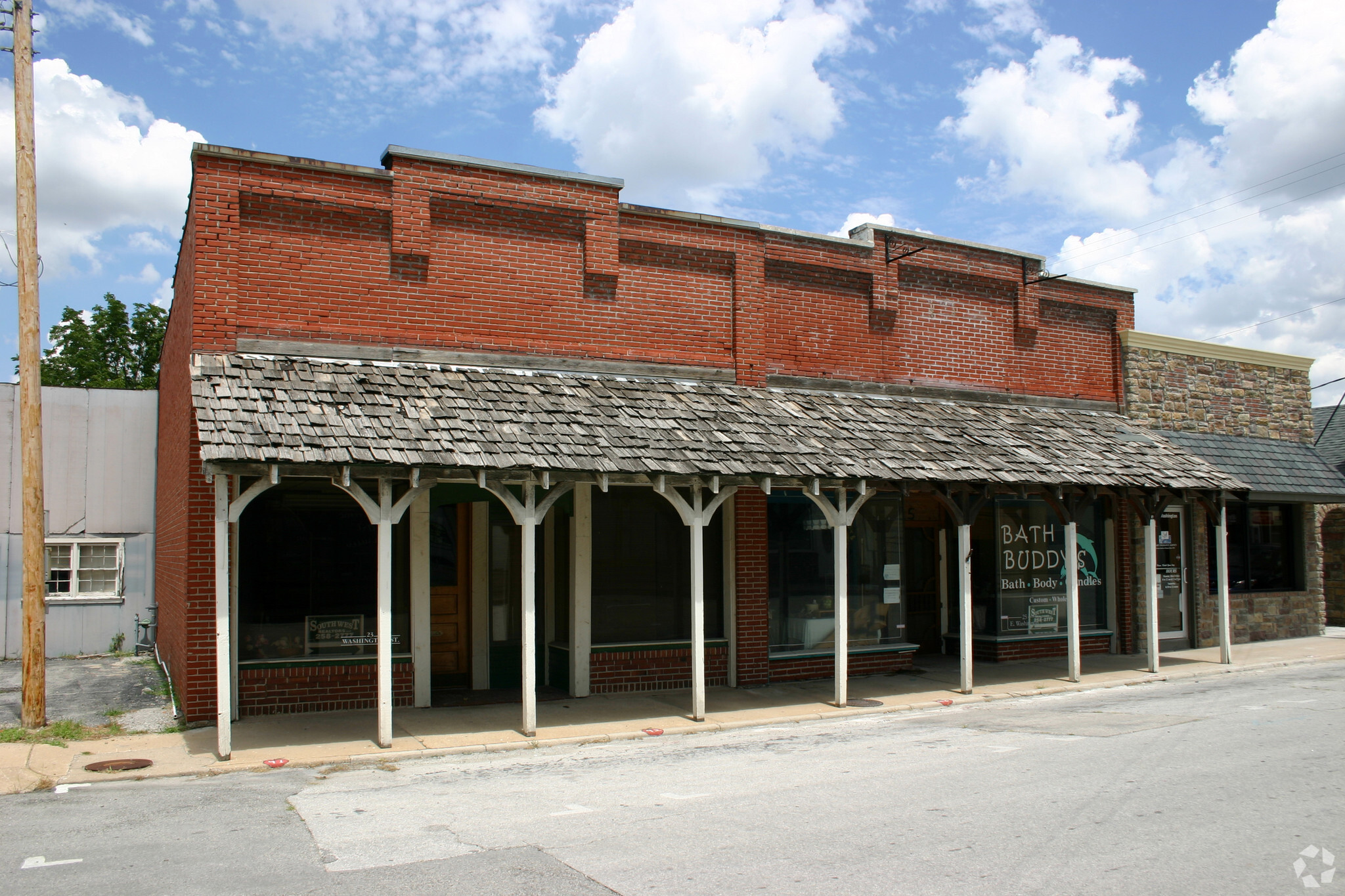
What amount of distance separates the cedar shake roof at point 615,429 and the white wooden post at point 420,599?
63.6 inches

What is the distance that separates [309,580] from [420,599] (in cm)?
124

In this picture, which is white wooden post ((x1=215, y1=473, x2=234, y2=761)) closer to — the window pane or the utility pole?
the utility pole

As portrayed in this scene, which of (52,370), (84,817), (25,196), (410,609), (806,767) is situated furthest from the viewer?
(52,370)

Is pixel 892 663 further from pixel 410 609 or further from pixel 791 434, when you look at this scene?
pixel 410 609

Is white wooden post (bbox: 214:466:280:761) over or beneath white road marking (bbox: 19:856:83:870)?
over

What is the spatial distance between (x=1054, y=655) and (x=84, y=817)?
13.9 meters

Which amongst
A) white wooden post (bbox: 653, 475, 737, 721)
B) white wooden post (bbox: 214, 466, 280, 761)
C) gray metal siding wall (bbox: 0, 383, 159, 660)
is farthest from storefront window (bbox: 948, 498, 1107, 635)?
gray metal siding wall (bbox: 0, 383, 159, 660)

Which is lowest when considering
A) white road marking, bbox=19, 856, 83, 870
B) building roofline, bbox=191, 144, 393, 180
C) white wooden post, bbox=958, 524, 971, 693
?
white road marking, bbox=19, 856, 83, 870

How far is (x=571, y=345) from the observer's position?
1276 cm

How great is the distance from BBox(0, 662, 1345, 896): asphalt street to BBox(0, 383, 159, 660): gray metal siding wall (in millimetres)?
10470

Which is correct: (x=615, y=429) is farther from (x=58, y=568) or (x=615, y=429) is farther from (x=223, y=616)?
(x=58, y=568)

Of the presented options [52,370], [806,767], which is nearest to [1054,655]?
[806,767]

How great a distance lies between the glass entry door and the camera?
56.7 ft

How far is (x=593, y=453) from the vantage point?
1035cm
